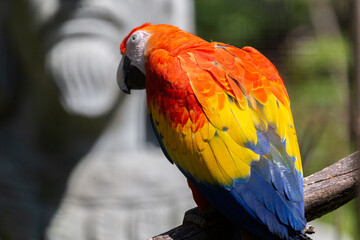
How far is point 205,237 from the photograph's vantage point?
1126 mm

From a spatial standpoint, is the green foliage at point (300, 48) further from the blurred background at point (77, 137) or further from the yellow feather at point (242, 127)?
the yellow feather at point (242, 127)

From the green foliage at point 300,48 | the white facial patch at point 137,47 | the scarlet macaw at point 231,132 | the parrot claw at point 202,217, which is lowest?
the green foliage at point 300,48

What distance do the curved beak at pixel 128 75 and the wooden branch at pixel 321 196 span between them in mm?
374

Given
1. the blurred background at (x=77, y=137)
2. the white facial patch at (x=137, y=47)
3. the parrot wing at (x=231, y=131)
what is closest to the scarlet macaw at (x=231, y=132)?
the parrot wing at (x=231, y=131)

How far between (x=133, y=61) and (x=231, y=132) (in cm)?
39

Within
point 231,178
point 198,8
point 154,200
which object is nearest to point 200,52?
point 231,178

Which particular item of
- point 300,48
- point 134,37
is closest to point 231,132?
point 134,37

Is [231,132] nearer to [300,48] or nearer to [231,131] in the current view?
[231,131]

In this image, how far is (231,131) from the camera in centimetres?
107

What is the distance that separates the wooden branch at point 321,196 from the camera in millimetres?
1131

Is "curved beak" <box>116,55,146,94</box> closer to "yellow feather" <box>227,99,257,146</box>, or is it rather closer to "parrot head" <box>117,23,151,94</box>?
"parrot head" <box>117,23,151,94</box>

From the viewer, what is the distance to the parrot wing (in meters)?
1.04

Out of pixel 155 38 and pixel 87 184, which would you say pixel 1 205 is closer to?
pixel 87 184

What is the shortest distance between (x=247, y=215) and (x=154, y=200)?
978mm
